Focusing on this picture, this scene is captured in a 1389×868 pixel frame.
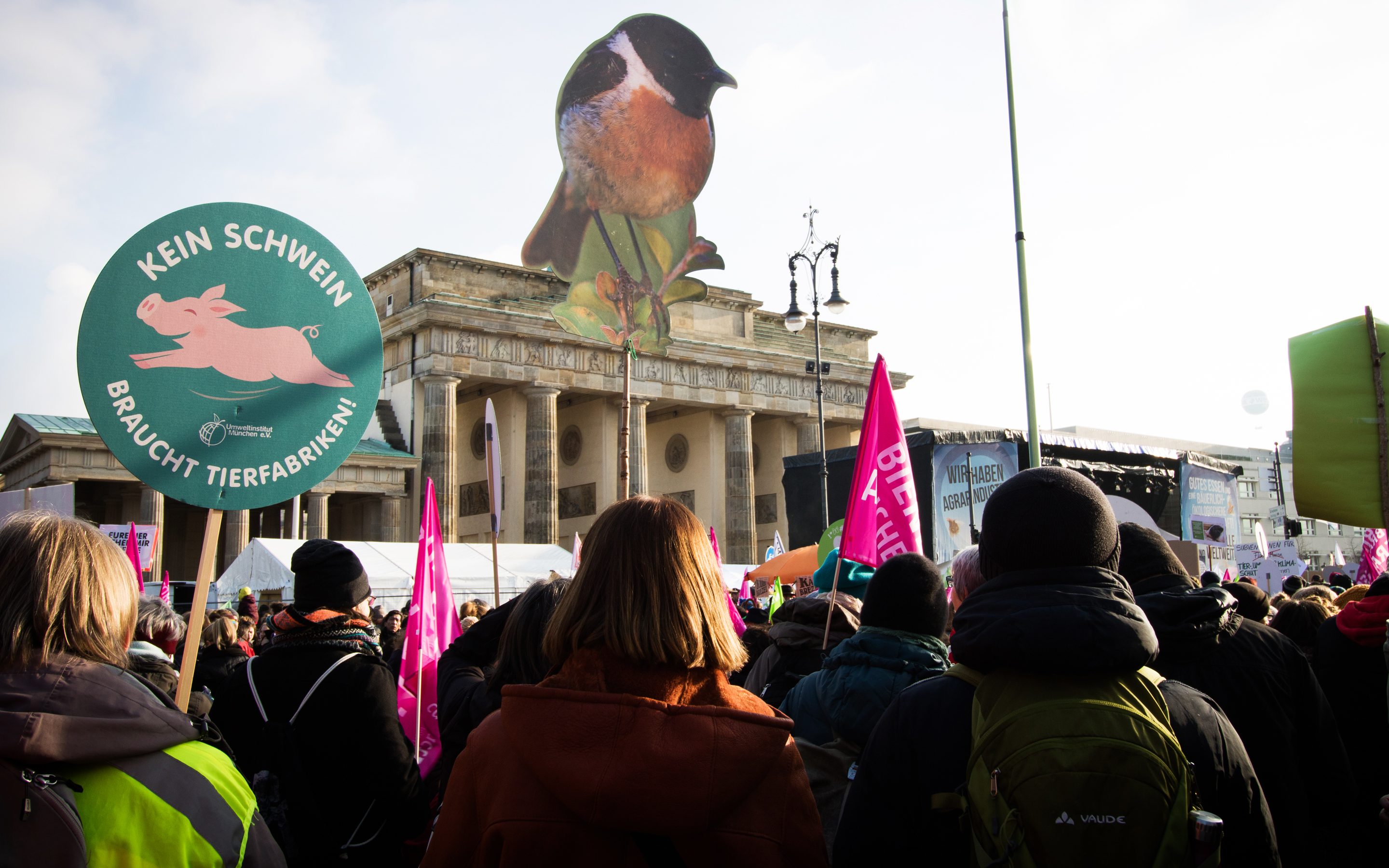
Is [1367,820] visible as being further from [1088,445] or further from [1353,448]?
[1088,445]

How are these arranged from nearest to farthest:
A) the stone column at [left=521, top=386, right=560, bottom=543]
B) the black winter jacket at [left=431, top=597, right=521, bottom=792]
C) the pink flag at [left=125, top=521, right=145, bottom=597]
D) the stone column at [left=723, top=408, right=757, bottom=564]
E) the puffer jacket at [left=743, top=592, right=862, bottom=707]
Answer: the black winter jacket at [left=431, top=597, right=521, bottom=792]
the puffer jacket at [left=743, top=592, right=862, bottom=707]
the pink flag at [left=125, top=521, right=145, bottom=597]
the stone column at [left=521, top=386, right=560, bottom=543]
the stone column at [left=723, top=408, right=757, bottom=564]

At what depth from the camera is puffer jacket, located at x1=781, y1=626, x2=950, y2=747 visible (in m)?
3.05

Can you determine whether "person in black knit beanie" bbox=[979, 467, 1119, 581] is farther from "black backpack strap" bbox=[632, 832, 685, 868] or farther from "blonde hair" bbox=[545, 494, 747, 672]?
"black backpack strap" bbox=[632, 832, 685, 868]

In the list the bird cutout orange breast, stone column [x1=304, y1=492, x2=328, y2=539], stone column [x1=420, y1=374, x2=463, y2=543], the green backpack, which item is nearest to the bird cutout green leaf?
the bird cutout orange breast

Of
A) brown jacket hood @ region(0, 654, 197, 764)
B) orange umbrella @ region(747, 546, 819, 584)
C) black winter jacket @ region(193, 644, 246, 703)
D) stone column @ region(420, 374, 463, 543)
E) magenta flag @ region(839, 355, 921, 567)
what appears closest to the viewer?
brown jacket hood @ region(0, 654, 197, 764)

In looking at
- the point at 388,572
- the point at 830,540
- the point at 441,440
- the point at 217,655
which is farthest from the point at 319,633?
the point at 441,440

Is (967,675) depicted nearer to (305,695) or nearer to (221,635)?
(305,695)

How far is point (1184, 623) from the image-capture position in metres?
3.10

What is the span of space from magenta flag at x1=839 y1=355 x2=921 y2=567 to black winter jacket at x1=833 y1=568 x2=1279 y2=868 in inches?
110

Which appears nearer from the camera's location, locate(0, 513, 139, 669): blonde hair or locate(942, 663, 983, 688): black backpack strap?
Answer: locate(0, 513, 139, 669): blonde hair

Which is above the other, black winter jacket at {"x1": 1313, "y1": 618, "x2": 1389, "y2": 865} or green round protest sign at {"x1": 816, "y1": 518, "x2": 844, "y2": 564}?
green round protest sign at {"x1": 816, "y1": 518, "x2": 844, "y2": 564}

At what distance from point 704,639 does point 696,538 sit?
223 millimetres

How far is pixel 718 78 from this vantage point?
11.1 meters

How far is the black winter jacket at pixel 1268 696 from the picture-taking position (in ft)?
9.40
